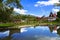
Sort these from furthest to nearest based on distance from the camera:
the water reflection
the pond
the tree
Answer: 1. the tree
2. the water reflection
3. the pond

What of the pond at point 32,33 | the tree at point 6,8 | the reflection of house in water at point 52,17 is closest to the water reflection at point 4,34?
the pond at point 32,33

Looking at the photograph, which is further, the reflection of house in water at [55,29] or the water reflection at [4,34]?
the reflection of house in water at [55,29]

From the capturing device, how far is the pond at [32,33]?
679cm

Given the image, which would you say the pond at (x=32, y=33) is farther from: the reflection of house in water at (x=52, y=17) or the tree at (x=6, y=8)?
the tree at (x=6, y=8)

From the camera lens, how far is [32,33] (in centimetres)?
732

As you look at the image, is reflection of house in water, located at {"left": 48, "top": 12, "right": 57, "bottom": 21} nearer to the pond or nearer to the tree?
the pond

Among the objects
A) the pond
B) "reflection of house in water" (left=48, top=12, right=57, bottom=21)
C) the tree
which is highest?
the tree

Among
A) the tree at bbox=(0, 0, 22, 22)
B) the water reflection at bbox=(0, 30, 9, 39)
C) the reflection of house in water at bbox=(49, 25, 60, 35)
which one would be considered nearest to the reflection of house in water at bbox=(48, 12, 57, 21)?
the reflection of house in water at bbox=(49, 25, 60, 35)

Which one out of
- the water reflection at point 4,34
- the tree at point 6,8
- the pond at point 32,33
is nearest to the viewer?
the pond at point 32,33

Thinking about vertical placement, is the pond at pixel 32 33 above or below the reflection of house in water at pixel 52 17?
below

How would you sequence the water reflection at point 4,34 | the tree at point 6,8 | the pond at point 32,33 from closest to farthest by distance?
1. the pond at point 32,33
2. the water reflection at point 4,34
3. the tree at point 6,8

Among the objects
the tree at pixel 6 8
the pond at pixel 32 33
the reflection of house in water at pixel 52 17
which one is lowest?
the pond at pixel 32 33

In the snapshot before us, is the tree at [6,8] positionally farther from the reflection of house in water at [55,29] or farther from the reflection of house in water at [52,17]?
the reflection of house in water at [55,29]

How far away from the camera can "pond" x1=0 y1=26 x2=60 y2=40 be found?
6.79 m
